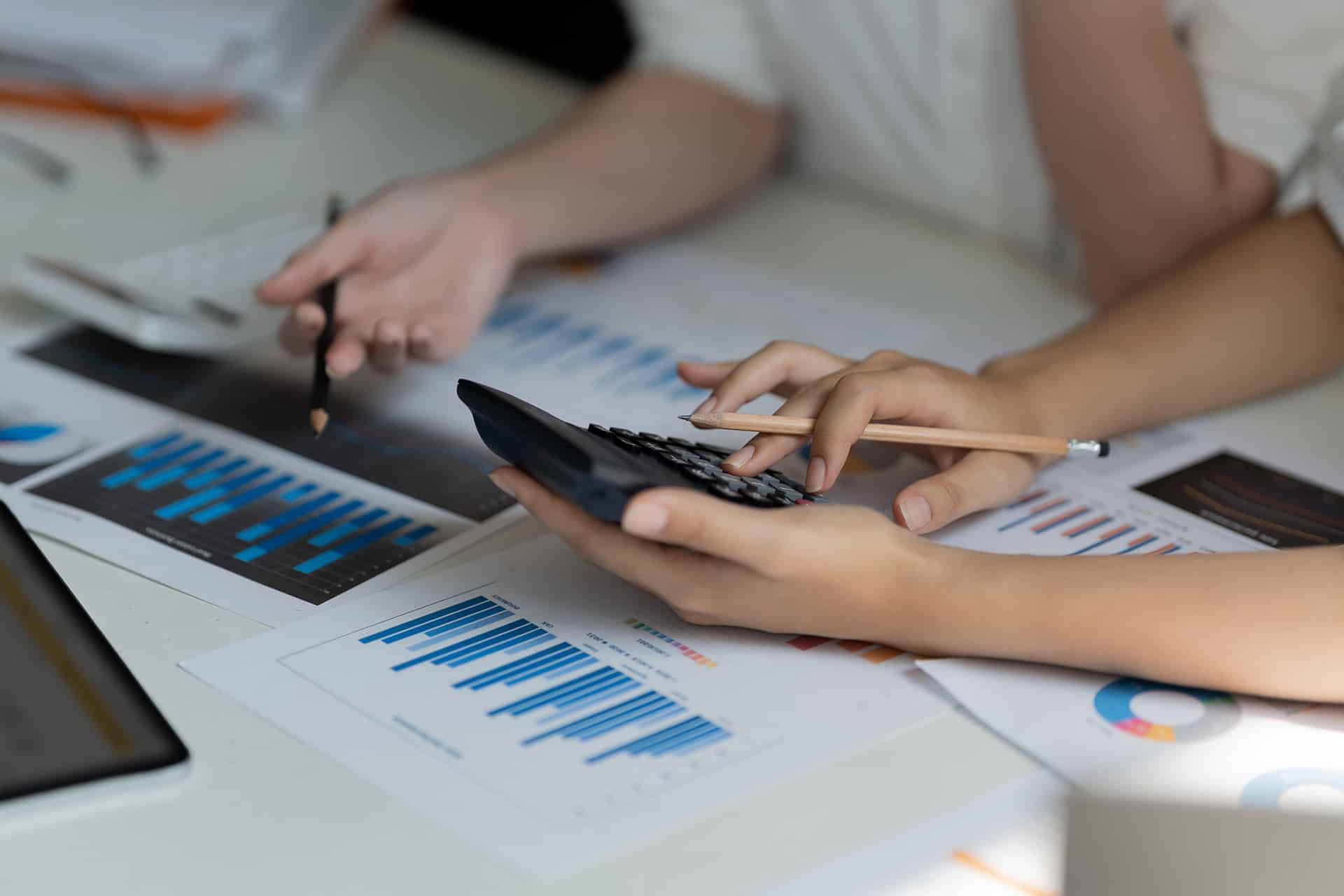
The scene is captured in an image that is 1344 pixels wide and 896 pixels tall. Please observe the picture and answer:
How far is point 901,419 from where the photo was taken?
2.18ft

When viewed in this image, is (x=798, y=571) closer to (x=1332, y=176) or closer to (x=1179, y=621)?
(x=1179, y=621)

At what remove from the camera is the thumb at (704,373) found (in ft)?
2.29

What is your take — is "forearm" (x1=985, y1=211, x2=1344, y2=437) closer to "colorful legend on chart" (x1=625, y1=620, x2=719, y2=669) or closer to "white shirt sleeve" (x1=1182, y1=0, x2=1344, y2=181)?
"white shirt sleeve" (x1=1182, y1=0, x2=1344, y2=181)

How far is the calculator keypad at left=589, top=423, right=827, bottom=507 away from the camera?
0.56 meters

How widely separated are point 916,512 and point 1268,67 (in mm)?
421

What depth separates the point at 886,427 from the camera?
2.04ft

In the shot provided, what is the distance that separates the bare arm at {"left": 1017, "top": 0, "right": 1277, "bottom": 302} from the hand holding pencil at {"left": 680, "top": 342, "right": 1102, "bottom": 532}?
0.22 meters

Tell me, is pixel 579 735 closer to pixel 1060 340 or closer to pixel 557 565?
pixel 557 565

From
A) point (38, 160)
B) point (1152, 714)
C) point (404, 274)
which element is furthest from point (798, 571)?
point (38, 160)

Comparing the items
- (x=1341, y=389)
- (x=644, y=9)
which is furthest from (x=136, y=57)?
(x=1341, y=389)

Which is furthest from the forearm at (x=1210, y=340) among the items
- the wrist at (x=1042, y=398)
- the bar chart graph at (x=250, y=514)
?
the bar chart graph at (x=250, y=514)

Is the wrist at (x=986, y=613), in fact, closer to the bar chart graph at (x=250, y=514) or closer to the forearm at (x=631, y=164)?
the bar chart graph at (x=250, y=514)

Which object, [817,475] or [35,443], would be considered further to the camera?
[35,443]

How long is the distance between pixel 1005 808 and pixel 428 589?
0.85 feet
